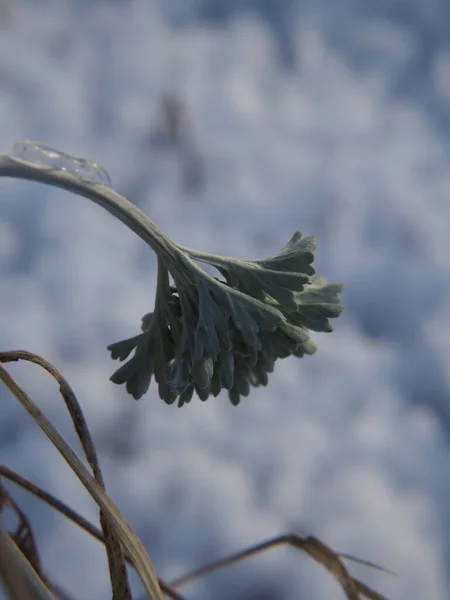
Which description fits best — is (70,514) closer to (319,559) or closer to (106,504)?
(106,504)

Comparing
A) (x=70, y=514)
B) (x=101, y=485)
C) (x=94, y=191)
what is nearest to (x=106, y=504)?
(x=101, y=485)

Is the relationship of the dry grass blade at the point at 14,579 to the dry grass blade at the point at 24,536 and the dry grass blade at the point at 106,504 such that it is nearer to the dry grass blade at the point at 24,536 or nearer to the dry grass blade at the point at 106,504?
the dry grass blade at the point at 106,504

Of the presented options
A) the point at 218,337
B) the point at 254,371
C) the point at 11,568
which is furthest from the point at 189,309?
the point at 11,568

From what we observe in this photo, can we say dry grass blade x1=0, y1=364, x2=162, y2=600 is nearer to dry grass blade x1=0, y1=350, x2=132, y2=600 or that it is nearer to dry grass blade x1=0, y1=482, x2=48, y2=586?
dry grass blade x1=0, y1=350, x2=132, y2=600

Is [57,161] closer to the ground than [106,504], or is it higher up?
higher up

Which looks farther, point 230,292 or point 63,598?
point 63,598

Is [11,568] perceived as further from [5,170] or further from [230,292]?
[230,292]

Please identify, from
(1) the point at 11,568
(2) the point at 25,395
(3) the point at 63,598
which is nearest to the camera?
(1) the point at 11,568
